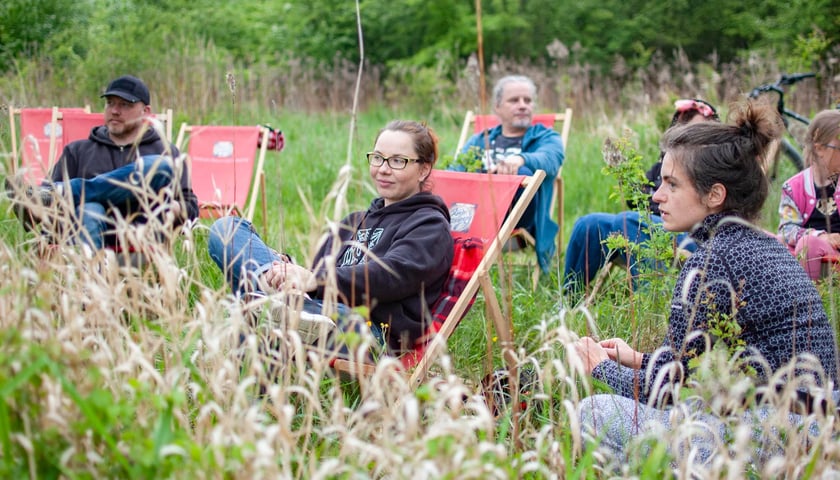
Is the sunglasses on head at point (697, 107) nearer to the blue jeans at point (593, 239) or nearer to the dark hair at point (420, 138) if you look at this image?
the blue jeans at point (593, 239)

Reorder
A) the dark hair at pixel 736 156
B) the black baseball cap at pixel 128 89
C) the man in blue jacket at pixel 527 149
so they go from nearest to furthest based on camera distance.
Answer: the dark hair at pixel 736 156 → the black baseball cap at pixel 128 89 → the man in blue jacket at pixel 527 149

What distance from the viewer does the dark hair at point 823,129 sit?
3.82m

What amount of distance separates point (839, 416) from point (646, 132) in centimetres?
590

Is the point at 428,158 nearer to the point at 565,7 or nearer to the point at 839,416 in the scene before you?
the point at 839,416

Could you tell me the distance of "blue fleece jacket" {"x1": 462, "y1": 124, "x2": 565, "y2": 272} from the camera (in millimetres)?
4949

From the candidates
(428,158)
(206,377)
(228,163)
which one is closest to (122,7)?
(228,163)

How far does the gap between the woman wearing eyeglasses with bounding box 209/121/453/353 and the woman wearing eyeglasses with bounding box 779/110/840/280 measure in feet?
5.61

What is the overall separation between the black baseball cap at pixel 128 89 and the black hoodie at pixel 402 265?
1.99 meters

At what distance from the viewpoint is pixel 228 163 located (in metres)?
5.91

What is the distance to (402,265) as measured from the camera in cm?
307

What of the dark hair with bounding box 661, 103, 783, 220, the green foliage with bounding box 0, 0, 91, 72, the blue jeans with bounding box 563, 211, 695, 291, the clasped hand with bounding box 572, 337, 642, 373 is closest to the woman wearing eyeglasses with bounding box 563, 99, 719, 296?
the blue jeans with bounding box 563, 211, 695, 291

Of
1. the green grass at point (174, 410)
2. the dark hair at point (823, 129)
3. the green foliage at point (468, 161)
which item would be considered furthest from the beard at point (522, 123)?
the green grass at point (174, 410)

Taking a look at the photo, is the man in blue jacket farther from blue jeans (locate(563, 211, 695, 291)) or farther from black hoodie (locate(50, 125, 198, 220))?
black hoodie (locate(50, 125, 198, 220))

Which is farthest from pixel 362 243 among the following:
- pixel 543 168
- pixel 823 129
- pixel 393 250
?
pixel 823 129
